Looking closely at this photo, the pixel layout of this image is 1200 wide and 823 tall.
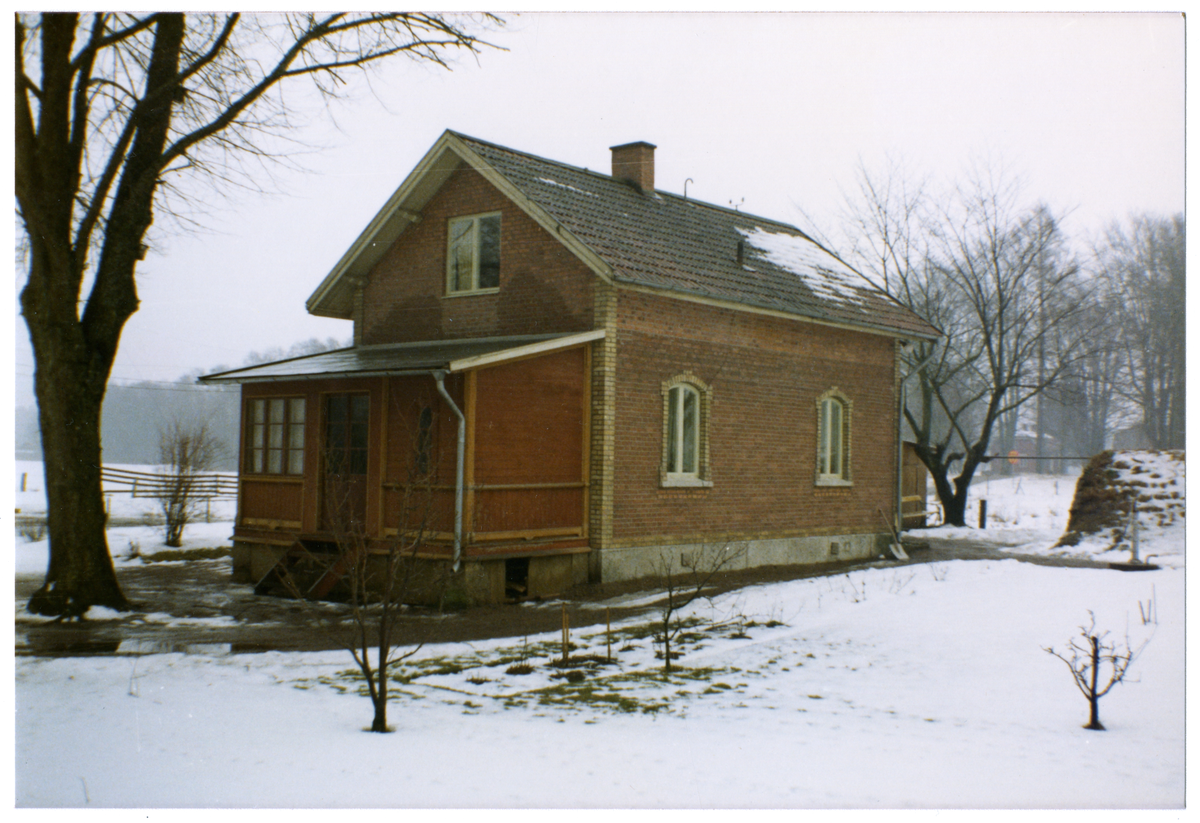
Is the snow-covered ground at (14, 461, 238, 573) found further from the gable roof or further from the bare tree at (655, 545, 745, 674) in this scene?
the bare tree at (655, 545, 745, 674)

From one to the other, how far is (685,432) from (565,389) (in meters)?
2.61

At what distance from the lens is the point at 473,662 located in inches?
351

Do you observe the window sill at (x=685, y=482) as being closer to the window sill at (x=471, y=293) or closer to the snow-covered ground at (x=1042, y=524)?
the window sill at (x=471, y=293)

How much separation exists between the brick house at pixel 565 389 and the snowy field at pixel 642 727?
3.61m

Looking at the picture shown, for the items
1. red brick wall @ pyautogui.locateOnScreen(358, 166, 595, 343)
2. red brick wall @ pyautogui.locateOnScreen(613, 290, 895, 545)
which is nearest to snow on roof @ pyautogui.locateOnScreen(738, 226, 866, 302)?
red brick wall @ pyautogui.locateOnScreen(613, 290, 895, 545)

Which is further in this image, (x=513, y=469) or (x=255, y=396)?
(x=255, y=396)

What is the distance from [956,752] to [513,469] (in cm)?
781

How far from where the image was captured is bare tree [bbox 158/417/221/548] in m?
19.7

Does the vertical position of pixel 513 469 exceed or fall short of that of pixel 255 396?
it falls short

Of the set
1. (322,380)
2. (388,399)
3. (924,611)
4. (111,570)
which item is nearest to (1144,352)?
(924,611)

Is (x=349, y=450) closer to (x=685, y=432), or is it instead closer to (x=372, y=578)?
(x=372, y=578)

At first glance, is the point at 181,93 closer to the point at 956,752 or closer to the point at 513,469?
the point at 513,469

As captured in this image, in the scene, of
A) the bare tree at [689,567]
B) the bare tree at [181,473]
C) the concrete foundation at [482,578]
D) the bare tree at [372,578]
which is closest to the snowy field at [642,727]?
the bare tree at [372,578]

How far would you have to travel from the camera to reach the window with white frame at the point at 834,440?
59.1ft
